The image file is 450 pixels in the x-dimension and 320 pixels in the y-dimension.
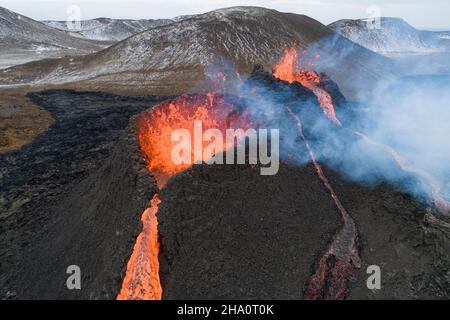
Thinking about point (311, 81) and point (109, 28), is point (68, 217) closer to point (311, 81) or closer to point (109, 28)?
point (311, 81)

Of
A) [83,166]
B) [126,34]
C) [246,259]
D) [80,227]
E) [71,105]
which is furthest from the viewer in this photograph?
[126,34]

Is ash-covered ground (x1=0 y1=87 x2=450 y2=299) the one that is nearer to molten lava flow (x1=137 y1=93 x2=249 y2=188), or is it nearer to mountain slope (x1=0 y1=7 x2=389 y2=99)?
molten lava flow (x1=137 y1=93 x2=249 y2=188)

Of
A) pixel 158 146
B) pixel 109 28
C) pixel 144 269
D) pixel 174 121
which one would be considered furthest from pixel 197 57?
pixel 109 28

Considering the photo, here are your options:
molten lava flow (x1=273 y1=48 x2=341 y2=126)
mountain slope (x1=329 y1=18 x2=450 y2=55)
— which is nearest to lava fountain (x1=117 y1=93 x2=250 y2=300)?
molten lava flow (x1=273 y1=48 x2=341 y2=126)

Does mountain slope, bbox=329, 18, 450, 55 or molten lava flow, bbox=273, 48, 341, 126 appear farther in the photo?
mountain slope, bbox=329, 18, 450, 55

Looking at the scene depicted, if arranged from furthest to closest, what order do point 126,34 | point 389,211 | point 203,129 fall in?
point 126,34
point 203,129
point 389,211

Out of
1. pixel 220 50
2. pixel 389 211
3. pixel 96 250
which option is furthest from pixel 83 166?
pixel 220 50
